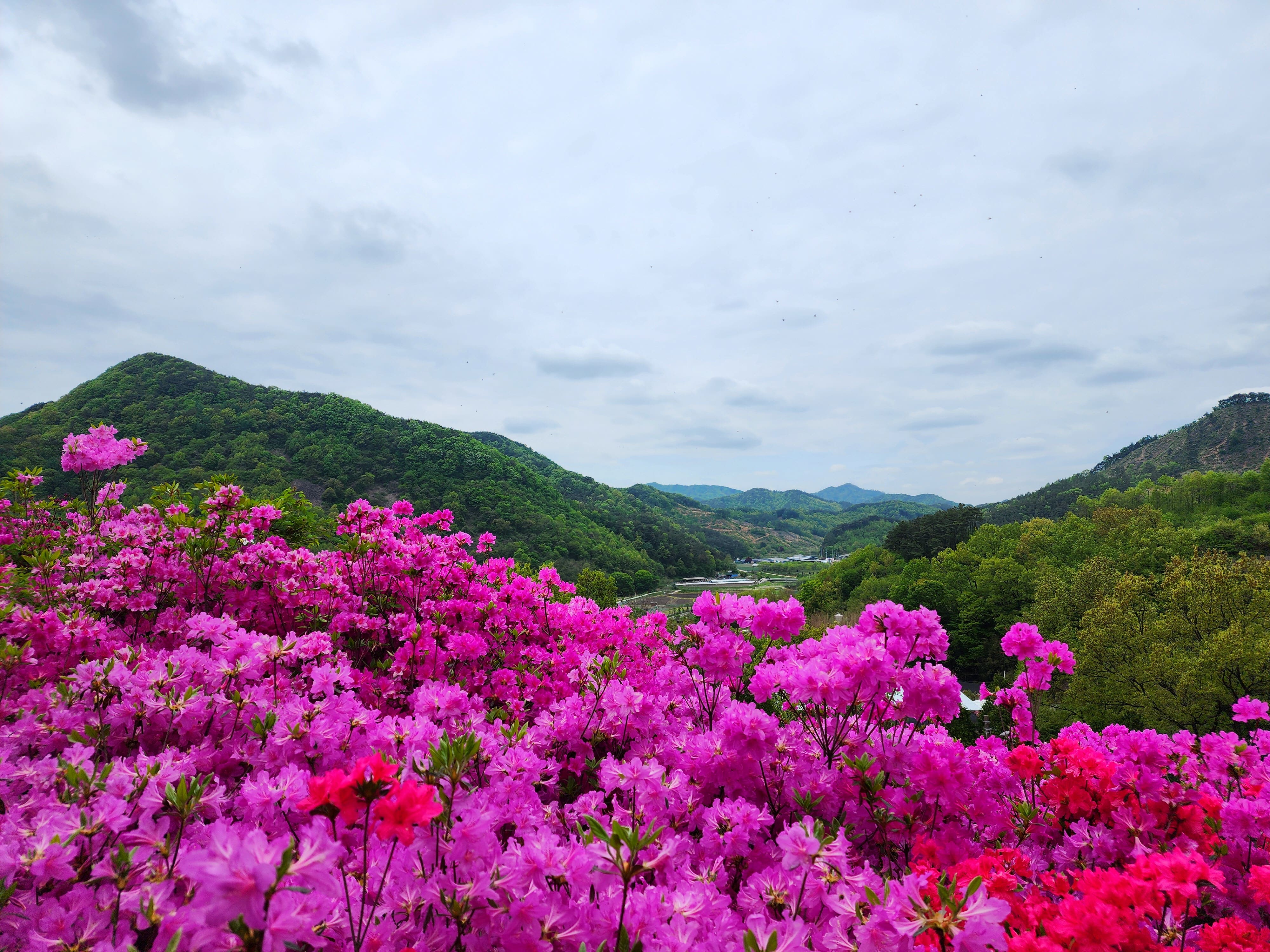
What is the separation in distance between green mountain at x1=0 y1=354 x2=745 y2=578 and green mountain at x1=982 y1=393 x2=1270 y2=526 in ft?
229

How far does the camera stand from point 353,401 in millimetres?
69625

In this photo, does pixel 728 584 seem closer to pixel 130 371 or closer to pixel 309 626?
pixel 130 371

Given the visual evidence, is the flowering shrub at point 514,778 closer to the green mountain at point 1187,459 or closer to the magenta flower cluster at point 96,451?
the magenta flower cluster at point 96,451

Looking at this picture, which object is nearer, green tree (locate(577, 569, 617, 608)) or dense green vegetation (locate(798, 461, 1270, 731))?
dense green vegetation (locate(798, 461, 1270, 731))

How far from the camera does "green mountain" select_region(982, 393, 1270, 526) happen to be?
87.9m

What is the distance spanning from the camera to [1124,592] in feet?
68.4

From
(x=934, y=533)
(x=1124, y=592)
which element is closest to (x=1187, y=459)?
(x=934, y=533)

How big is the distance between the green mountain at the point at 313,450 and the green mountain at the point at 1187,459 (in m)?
69.9

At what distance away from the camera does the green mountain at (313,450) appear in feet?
143

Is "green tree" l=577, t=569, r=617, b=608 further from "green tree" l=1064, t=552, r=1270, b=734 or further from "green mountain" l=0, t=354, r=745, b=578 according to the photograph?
"green tree" l=1064, t=552, r=1270, b=734

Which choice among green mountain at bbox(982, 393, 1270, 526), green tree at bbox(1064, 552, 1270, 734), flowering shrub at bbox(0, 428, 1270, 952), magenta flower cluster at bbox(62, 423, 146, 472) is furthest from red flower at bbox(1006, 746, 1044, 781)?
green mountain at bbox(982, 393, 1270, 526)

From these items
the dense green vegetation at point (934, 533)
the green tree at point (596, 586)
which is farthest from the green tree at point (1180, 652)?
the dense green vegetation at point (934, 533)

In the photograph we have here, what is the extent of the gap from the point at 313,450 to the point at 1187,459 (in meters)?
147

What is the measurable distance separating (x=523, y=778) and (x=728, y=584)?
95.3 m
